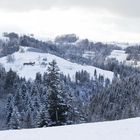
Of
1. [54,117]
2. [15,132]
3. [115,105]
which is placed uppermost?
[15,132]

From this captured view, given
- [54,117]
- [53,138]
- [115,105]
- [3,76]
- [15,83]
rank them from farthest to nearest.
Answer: [3,76] → [15,83] → [115,105] → [54,117] → [53,138]

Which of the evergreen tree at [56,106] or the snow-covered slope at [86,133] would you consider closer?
the snow-covered slope at [86,133]

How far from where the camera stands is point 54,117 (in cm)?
3450

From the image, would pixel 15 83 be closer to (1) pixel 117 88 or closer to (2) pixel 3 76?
(2) pixel 3 76

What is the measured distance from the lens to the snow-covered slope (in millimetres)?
17516

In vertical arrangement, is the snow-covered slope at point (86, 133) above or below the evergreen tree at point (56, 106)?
above

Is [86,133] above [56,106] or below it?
above

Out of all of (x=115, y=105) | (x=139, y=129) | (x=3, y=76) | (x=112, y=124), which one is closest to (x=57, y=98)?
(x=112, y=124)

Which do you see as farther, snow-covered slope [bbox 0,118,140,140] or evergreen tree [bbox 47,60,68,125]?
evergreen tree [bbox 47,60,68,125]

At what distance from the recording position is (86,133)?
18312mm

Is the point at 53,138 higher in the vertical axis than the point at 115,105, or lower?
higher

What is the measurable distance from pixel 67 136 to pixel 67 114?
16.6 m

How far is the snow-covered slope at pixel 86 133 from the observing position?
57.5 feet

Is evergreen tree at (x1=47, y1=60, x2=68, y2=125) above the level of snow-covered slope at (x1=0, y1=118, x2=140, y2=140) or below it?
below
